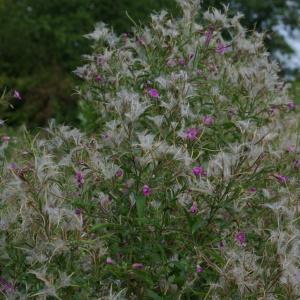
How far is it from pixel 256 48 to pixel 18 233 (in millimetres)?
2237

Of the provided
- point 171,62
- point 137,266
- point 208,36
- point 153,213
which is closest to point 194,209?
point 153,213

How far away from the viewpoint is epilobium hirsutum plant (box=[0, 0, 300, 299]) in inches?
82.5

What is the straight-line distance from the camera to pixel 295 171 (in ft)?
9.95

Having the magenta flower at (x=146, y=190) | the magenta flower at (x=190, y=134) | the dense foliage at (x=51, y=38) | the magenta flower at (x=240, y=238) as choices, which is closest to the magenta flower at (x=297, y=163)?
the magenta flower at (x=240, y=238)

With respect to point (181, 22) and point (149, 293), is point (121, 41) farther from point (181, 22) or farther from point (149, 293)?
point (149, 293)

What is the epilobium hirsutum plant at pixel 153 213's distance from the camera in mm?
2096

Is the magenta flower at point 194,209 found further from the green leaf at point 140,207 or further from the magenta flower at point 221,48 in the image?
the magenta flower at point 221,48

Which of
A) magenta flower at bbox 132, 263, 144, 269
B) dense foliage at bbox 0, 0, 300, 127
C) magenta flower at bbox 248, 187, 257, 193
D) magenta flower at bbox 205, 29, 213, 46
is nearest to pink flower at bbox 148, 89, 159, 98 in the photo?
magenta flower at bbox 248, 187, 257, 193

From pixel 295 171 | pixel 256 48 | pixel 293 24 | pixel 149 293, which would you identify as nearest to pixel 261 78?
pixel 295 171

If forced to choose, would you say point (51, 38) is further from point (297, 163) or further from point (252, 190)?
point (252, 190)

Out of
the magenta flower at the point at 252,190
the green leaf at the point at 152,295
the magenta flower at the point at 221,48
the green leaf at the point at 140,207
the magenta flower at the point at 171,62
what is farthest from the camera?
the magenta flower at the point at 221,48

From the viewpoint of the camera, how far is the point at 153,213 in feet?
8.05

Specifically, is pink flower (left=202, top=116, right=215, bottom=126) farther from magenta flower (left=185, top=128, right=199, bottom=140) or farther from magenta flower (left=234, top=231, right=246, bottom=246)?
magenta flower (left=234, top=231, right=246, bottom=246)

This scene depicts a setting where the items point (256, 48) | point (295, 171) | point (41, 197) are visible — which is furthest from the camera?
point (256, 48)
